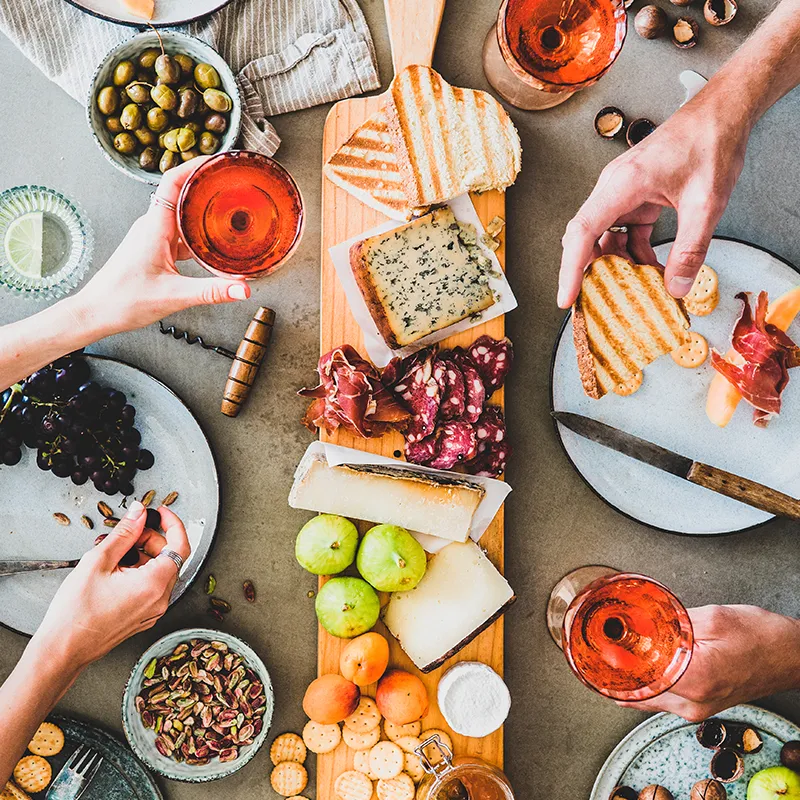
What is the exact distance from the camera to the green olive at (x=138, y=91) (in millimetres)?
1309

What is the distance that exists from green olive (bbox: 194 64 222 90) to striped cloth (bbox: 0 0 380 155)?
73 mm

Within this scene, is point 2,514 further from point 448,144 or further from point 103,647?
point 448,144

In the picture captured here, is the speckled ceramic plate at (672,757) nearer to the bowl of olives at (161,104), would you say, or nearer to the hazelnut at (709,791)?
the hazelnut at (709,791)

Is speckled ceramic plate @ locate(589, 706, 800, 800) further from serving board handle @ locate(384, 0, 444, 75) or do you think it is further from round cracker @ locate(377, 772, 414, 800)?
serving board handle @ locate(384, 0, 444, 75)

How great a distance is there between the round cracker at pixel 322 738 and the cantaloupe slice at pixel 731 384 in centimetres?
93

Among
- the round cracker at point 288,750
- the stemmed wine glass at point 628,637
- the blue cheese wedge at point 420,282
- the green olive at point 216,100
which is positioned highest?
the green olive at point 216,100

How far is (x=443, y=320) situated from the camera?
1.41 meters

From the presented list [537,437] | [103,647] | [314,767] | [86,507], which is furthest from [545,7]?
[314,767]

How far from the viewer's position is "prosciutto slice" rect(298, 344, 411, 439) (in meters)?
1.33

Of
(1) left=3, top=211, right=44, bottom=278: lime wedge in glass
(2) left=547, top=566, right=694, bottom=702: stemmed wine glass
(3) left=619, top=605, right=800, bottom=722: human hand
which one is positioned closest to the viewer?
(2) left=547, top=566, right=694, bottom=702: stemmed wine glass

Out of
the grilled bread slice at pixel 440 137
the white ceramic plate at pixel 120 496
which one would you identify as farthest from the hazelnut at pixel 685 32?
the white ceramic plate at pixel 120 496

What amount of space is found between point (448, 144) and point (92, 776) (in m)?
1.36

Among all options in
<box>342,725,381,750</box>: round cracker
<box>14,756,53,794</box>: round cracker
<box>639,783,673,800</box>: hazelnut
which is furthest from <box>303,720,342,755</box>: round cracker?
<box>639,783,673,800</box>: hazelnut

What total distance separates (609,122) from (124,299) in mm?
958
